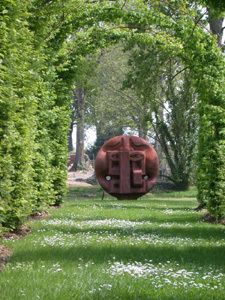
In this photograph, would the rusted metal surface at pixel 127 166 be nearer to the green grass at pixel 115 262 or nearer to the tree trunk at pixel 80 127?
the green grass at pixel 115 262

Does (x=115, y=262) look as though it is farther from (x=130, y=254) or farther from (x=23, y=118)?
(x=23, y=118)

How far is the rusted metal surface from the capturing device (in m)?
19.3

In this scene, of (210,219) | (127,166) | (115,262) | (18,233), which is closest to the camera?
(115,262)

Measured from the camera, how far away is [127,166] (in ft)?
63.3

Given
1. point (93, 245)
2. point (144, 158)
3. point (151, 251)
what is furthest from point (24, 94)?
point (144, 158)

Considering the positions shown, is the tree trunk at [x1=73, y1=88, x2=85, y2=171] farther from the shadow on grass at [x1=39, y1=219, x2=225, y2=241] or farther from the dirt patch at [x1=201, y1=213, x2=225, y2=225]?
the shadow on grass at [x1=39, y1=219, x2=225, y2=241]

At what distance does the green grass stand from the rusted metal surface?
8069 millimetres

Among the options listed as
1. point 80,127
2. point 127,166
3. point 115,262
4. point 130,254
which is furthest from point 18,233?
point 80,127

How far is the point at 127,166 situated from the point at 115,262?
13038 millimetres

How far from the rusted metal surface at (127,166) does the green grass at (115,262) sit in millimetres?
8069

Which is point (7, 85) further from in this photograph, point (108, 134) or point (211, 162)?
point (108, 134)

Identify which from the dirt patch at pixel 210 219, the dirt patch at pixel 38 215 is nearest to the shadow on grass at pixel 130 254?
the dirt patch at pixel 210 219

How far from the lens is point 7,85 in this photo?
7.04m

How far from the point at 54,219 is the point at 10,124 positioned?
5105 millimetres
